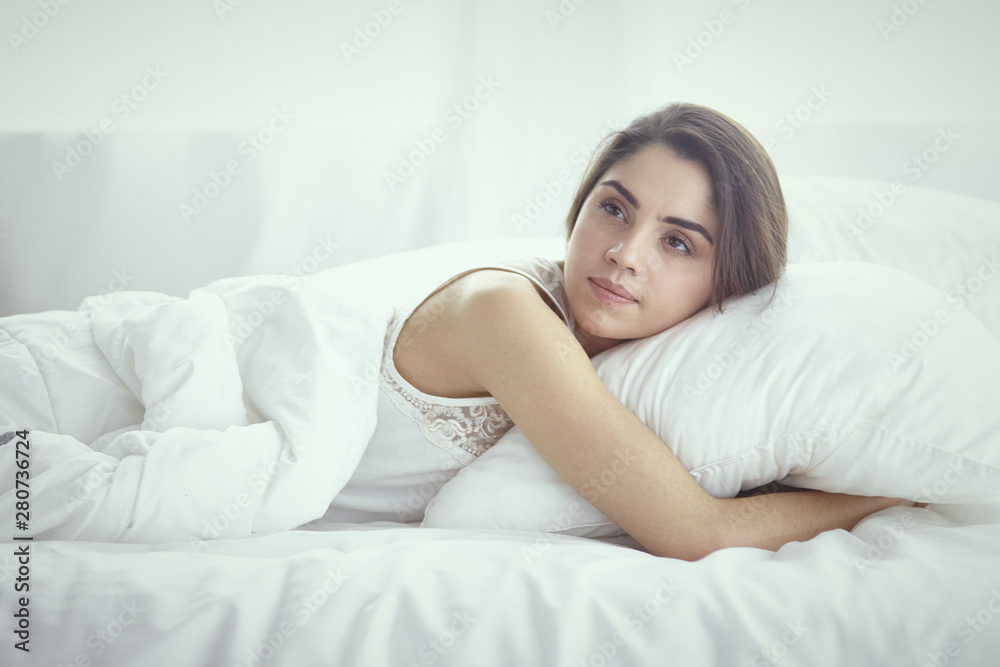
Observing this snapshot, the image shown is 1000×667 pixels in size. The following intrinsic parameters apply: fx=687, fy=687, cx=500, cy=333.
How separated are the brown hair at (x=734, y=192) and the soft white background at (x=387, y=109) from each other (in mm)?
810

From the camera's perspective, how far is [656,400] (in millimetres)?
954

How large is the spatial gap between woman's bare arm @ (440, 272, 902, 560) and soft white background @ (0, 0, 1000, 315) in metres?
1.14

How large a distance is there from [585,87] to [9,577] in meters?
1.87

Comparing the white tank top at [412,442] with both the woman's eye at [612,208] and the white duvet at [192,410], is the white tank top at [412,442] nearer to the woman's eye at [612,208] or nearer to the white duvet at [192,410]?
the white duvet at [192,410]

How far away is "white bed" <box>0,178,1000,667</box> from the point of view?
65cm

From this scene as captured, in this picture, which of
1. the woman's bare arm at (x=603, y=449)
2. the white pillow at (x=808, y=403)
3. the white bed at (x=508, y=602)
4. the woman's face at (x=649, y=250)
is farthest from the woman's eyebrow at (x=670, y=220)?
the white bed at (x=508, y=602)

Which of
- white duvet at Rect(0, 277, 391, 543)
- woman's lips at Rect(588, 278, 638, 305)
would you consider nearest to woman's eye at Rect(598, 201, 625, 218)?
woman's lips at Rect(588, 278, 638, 305)

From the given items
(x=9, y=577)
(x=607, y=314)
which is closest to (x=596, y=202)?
(x=607, y=314)

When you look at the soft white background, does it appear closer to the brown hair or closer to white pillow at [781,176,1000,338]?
white pillow at [781,176,1000,338]

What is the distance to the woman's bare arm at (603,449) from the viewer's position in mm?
869

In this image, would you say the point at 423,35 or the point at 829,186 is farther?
the point at 423,35

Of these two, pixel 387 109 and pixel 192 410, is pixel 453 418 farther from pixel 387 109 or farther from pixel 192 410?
pixel 387 109

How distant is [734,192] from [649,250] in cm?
16

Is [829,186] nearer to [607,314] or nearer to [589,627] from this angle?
[607,314]
